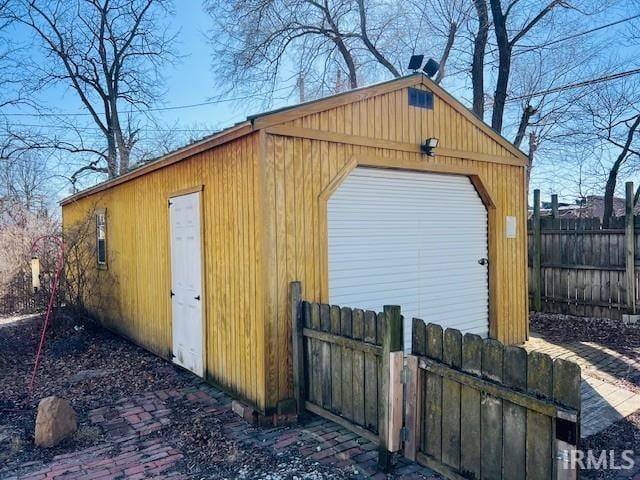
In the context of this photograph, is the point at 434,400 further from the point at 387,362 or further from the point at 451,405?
the point at 387,362

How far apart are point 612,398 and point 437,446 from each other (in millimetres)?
2397

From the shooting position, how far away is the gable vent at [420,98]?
5363mm

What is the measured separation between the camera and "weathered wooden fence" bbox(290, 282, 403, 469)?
3.21 meters

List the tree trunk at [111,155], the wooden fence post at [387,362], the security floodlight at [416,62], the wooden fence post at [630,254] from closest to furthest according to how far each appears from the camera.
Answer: the wooden fence post at [387,362]
the security floodlight at [416,62]
the wooden fence post at [630,254]
the tree trunk at [111,155]

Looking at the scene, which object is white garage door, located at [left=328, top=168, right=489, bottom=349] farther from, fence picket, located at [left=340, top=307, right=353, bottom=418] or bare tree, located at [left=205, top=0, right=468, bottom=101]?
bare tree, located at [left=205, top=0, right=468, bottom=101]

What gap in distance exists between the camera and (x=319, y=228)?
4.48 m

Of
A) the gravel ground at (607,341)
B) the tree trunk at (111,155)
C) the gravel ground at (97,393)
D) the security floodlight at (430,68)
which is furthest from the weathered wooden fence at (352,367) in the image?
the tree trunk at (111,155)

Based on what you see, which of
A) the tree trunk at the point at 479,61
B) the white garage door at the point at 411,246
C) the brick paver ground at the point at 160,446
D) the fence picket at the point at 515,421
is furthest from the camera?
the tree trunk at the point at 479,61

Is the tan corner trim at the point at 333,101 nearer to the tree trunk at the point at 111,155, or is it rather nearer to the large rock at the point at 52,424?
the large rock at the point at 52,424

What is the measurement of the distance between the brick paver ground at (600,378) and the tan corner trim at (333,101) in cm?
356

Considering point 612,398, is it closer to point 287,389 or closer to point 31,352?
point 287,389

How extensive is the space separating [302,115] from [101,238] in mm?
5882

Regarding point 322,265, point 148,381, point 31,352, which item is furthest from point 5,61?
point 322,265

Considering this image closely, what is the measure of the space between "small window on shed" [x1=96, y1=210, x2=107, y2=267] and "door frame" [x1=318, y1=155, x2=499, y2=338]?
17.9ft
